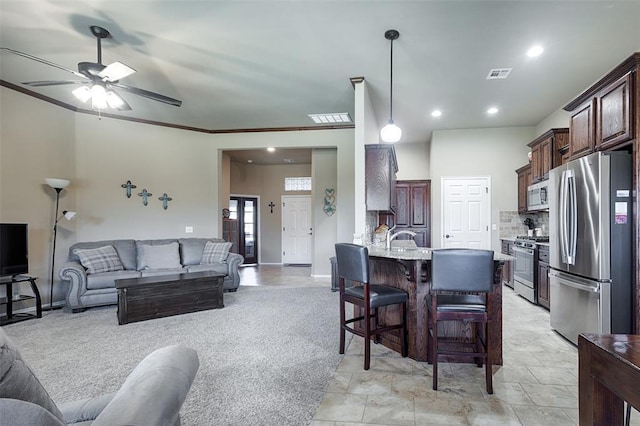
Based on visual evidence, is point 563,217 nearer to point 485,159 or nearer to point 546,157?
point 546,157

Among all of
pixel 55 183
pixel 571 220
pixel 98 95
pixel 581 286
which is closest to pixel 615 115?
pixel 571 220

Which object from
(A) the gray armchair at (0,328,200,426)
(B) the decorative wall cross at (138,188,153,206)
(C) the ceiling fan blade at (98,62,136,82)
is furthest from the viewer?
(B) the decorative wall cross at (138,188,153,206)

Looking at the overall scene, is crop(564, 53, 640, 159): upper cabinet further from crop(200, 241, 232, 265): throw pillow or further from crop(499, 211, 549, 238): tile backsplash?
crop(200, 241, 232, 265): throw pillow

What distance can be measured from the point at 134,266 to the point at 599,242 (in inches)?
233

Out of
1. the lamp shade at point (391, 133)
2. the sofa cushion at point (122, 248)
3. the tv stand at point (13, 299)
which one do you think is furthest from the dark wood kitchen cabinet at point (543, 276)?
the tv stand at point (13, 299)

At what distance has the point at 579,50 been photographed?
12.0 feet

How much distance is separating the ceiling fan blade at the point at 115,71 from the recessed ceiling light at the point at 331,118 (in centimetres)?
313

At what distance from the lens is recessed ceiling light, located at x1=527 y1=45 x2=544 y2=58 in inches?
140

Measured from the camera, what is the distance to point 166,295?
428cm

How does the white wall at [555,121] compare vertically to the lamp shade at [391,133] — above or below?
above

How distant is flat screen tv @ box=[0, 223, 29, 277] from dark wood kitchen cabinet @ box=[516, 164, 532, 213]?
7559mm

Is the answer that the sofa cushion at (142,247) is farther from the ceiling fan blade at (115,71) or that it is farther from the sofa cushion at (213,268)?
the ceiling fan blade at (115,71)

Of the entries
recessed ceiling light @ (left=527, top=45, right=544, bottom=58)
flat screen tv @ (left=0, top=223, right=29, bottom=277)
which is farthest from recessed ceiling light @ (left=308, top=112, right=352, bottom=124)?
flat screen tv @ (left=0, top=223, right=29, bottom=277)

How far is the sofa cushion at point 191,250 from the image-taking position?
570cm
